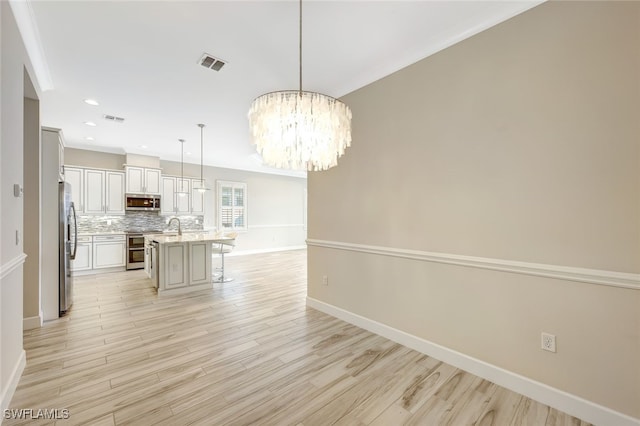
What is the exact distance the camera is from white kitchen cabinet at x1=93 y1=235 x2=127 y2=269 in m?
5.72

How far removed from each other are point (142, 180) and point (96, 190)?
896mm

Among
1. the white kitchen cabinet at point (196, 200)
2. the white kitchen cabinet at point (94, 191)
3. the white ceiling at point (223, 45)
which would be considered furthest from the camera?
the white kitchen cabinet at point (196, 200)

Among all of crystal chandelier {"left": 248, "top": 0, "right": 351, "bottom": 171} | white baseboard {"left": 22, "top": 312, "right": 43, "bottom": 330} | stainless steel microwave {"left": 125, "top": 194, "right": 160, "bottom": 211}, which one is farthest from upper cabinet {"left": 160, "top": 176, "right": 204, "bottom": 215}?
crystal chandelier {"left": 248, "top": 0, "right": 351, "bottom": 171}

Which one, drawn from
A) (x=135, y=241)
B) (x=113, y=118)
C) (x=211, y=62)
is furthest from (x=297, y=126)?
(x=135, y=241)

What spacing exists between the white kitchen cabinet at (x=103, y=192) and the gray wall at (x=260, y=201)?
0.35m

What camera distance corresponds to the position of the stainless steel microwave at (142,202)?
6305 mm

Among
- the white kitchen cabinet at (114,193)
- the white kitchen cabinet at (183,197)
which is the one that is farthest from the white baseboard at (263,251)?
the white kitchen cabinet at (114,193)

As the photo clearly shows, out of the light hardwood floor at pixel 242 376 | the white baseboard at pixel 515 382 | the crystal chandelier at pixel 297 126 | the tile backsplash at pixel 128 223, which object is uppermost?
the crystal chandelier at pixel 297 126

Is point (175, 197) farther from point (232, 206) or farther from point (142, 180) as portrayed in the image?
point (232, 206)

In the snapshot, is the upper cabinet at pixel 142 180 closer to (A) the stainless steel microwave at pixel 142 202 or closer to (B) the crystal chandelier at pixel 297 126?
(A) the stainless steel microwave at pixel 142 202

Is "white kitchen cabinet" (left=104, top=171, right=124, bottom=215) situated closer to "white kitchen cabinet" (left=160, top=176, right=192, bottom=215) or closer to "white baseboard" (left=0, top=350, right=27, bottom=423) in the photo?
"white kitchen cabinet" (left=160, top=176, right=192, bottom=215)

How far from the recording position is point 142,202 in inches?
255

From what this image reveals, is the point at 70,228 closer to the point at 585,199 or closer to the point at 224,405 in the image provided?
the point at 224,405

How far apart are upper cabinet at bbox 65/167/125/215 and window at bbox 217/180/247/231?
243 cm
